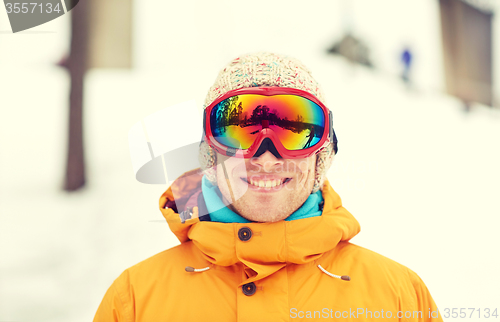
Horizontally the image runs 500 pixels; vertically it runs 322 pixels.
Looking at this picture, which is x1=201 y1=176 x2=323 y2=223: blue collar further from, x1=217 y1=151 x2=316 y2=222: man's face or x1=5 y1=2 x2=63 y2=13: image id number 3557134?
x1=5 y1=2 x2=63 y2=13: image id number 3557134

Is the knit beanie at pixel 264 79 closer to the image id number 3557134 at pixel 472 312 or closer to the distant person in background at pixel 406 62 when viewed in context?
the image id number 3557134 at pixel 472 312

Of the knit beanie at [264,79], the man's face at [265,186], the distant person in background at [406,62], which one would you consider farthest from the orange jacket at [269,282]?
the distant person in background at [406,62]

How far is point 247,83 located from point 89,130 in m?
1.10

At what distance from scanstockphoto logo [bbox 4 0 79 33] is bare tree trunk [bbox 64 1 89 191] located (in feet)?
0.21

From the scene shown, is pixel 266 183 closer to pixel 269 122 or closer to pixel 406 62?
pixel 269 122

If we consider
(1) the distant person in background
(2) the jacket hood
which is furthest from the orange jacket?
(1) the distant person in background

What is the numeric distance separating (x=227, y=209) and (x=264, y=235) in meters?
0.22

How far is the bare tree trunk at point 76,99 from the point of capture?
167 cm

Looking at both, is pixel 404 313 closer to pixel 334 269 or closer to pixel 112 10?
pixel 334 269

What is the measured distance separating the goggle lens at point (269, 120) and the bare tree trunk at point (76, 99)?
1.02 metres

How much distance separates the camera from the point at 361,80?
2.30 meters

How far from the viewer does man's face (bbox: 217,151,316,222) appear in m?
1.14

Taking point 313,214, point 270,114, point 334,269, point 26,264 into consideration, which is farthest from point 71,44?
point 334,269

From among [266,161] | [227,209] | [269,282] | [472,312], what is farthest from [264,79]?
[472,312]
